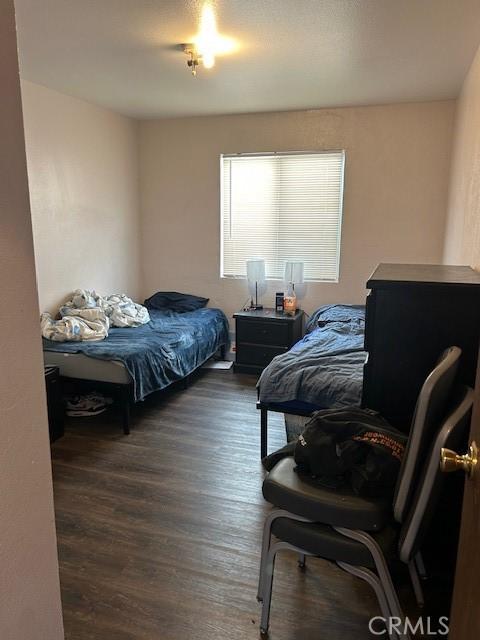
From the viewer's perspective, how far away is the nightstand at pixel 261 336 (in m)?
4.35

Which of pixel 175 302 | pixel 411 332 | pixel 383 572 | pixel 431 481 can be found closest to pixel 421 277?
pixel 411 332

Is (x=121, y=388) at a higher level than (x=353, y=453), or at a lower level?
lower

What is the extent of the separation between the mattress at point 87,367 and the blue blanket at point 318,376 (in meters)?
1.06

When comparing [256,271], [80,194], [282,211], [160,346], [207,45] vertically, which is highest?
[207,45]

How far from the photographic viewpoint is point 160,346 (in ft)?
11.6

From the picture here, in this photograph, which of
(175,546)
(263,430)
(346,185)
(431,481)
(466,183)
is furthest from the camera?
(346,185)

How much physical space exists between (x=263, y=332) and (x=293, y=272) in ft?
2.22

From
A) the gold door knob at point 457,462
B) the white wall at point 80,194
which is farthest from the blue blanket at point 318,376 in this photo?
the white wall at point 80,194

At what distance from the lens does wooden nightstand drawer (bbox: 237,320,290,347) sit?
4.34 m

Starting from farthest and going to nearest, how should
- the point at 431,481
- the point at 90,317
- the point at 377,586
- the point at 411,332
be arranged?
1. the point at 90,317
2. the point at 411,332
3. the point at 377,586
4. the point at 431,481

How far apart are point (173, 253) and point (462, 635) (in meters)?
4.46

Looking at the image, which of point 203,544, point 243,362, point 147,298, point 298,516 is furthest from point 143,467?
point 147,298

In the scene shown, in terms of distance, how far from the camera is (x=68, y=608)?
1.75 metres

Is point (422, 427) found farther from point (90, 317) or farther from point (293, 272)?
point (293, 272)
